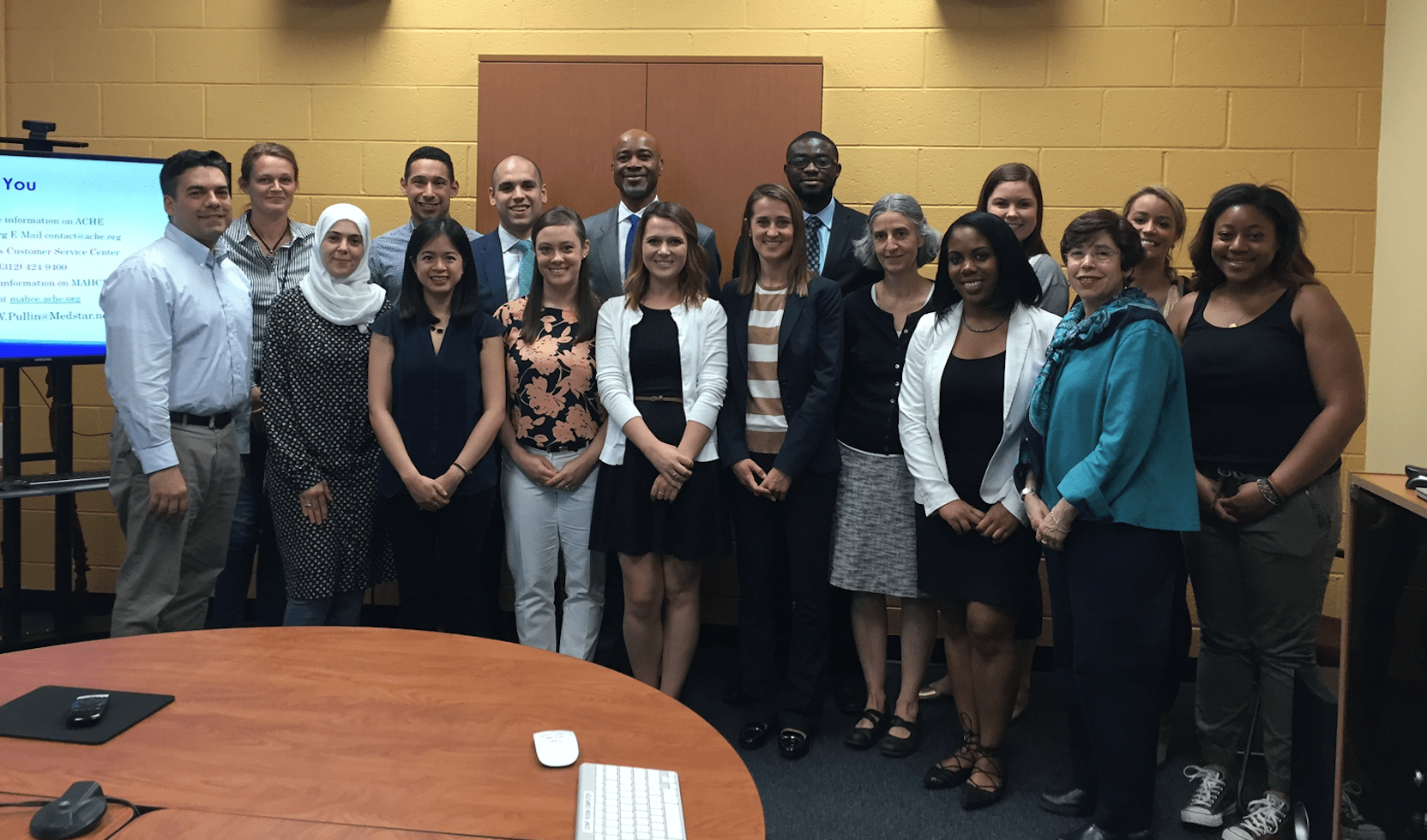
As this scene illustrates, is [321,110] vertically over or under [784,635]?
over

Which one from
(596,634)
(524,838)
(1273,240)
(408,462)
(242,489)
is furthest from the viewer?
(242,489)

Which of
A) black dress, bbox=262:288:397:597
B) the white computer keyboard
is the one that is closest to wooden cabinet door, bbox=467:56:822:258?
black dress, bbox=262:288:397:597

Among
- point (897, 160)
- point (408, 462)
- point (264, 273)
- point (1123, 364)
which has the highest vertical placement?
point (897, 160)

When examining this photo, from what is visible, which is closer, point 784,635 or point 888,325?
point 888,325

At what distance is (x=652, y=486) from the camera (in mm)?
2852

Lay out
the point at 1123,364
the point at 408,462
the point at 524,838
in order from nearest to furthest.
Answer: the point at 524,838, the point at 1123,364, the point at 408,462

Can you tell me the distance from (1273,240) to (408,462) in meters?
2.28

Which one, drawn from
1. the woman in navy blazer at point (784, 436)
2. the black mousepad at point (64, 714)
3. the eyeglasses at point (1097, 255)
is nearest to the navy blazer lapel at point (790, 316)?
the woman in navy blazer at point (784, 436)

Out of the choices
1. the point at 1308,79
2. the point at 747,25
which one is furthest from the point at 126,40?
the point at 1308,79

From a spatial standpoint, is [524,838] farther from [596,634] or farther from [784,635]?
[784,635]

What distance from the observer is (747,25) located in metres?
3.72

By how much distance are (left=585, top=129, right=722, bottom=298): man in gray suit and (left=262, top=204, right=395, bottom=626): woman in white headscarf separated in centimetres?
81

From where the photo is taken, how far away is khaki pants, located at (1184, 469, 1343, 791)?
2.36 m

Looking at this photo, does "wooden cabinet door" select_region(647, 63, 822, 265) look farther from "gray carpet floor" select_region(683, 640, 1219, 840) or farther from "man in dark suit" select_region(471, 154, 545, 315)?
"gray carpet floor" select_region(683, 640, 1219, 840)
